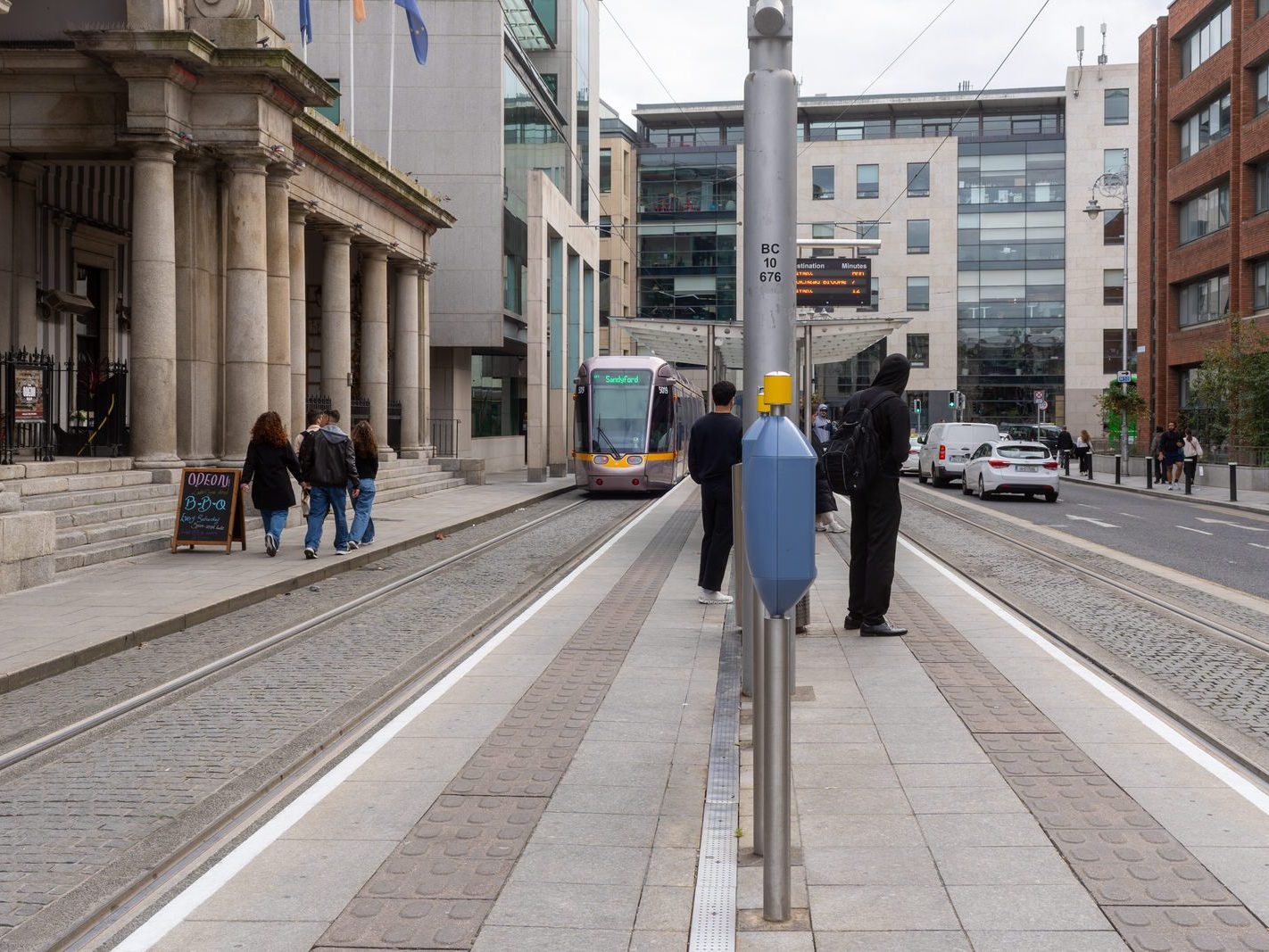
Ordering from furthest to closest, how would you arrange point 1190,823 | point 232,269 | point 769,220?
1. point 232,269
2. point 769,220
3. point 1190,823

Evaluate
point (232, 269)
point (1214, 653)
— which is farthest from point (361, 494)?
point (1214, 653)

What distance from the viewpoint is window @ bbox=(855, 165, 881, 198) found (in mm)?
A: 77562

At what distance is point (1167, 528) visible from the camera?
21.6m

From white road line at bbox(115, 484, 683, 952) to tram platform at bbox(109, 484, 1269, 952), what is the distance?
2 centimetres

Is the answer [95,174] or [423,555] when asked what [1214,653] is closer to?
[423,555]

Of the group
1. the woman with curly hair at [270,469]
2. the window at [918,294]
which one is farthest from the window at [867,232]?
the woman with curly hair at [270,469]

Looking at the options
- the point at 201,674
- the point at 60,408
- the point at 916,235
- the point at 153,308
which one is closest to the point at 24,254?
the point at 60,408

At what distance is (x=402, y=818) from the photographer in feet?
17.2

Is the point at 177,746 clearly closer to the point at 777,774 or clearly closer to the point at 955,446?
the point at 777,774

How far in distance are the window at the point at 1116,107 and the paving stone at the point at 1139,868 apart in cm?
7682

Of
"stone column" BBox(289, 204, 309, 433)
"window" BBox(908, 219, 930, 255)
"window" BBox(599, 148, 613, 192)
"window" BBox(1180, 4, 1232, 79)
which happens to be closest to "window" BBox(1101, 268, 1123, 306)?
"window" BBox(908, 219, 930, 255)

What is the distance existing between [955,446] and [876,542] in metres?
26.7

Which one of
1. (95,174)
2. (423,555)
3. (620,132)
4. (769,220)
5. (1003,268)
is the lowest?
(423,555)

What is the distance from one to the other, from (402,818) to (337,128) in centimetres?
2252
